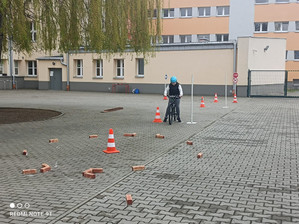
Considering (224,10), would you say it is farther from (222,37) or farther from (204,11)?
(222,37)

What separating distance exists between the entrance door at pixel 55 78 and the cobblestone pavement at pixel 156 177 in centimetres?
2739

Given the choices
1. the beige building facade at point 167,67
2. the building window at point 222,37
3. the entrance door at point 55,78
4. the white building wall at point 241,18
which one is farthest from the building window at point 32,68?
the white building wall at point 241,18

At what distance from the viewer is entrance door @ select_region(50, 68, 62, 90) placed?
39656 mm

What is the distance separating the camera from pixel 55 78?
40.0 metres

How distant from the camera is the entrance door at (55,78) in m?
39.7

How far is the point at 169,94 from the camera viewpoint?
48.3 feet

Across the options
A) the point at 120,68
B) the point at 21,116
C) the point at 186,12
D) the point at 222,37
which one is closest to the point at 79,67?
the point at 120,68

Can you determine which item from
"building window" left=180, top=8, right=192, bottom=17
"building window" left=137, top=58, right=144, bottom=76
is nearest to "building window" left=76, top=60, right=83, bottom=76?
"building window" left=137, top=58, right=144, bottom=76

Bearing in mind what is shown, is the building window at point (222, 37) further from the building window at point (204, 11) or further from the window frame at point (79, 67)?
the window frame at point (79, 67)

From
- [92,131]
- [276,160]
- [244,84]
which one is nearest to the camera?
[276,160]

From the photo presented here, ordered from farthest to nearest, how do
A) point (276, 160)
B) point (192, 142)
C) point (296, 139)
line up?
point (296, 139)
point (192, 142)
point (276, 160)

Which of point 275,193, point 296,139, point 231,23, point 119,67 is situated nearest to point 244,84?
point 119,67

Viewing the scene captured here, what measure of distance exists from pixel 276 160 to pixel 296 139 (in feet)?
10.2

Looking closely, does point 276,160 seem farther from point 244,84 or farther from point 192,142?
point 244,84
